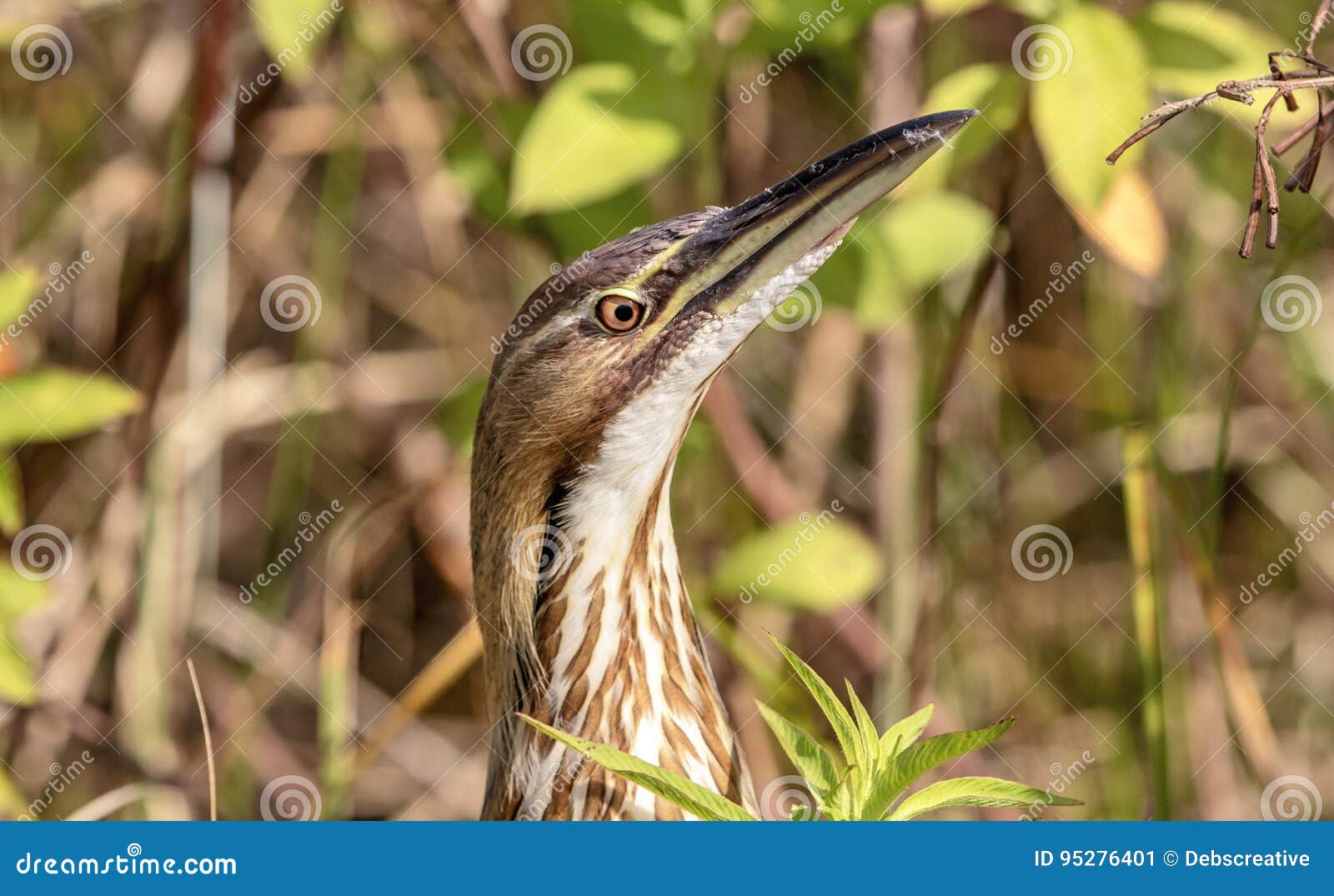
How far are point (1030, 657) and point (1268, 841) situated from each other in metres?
1.92

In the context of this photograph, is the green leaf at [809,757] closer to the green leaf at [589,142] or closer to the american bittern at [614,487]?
the american bittern at [614,487]

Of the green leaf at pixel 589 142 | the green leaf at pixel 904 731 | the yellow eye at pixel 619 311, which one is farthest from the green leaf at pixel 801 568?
the green leaf at pixel 904 731

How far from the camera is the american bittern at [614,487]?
207 centimetres

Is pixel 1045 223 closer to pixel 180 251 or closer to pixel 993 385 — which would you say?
pixel 993 385

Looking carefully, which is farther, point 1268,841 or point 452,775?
point 452,775

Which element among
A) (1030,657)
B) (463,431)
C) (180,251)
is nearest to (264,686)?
(180,251)

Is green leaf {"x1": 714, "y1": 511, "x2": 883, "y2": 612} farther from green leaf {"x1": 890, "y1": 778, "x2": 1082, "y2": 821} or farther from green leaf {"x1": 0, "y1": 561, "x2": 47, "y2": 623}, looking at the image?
green leaf {"x1": 0, "y1": 561, "x2": 47, "y2": 623}

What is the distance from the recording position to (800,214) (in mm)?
2021

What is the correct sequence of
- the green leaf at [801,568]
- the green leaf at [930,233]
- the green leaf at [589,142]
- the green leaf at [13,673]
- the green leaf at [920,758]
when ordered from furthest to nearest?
the green leaf at [801,568] → the green leaf at [930,233] → the green leaf at [13,673] → the green leaf at [589,142] → the green leaf at [920,758]

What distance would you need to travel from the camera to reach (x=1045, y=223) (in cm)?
377

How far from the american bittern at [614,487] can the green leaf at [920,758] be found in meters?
0.64

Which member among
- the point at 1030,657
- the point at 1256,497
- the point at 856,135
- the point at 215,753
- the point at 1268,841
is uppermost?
the point at 856,135

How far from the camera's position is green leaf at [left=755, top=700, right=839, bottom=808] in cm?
167

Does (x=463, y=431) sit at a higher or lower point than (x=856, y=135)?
lower
